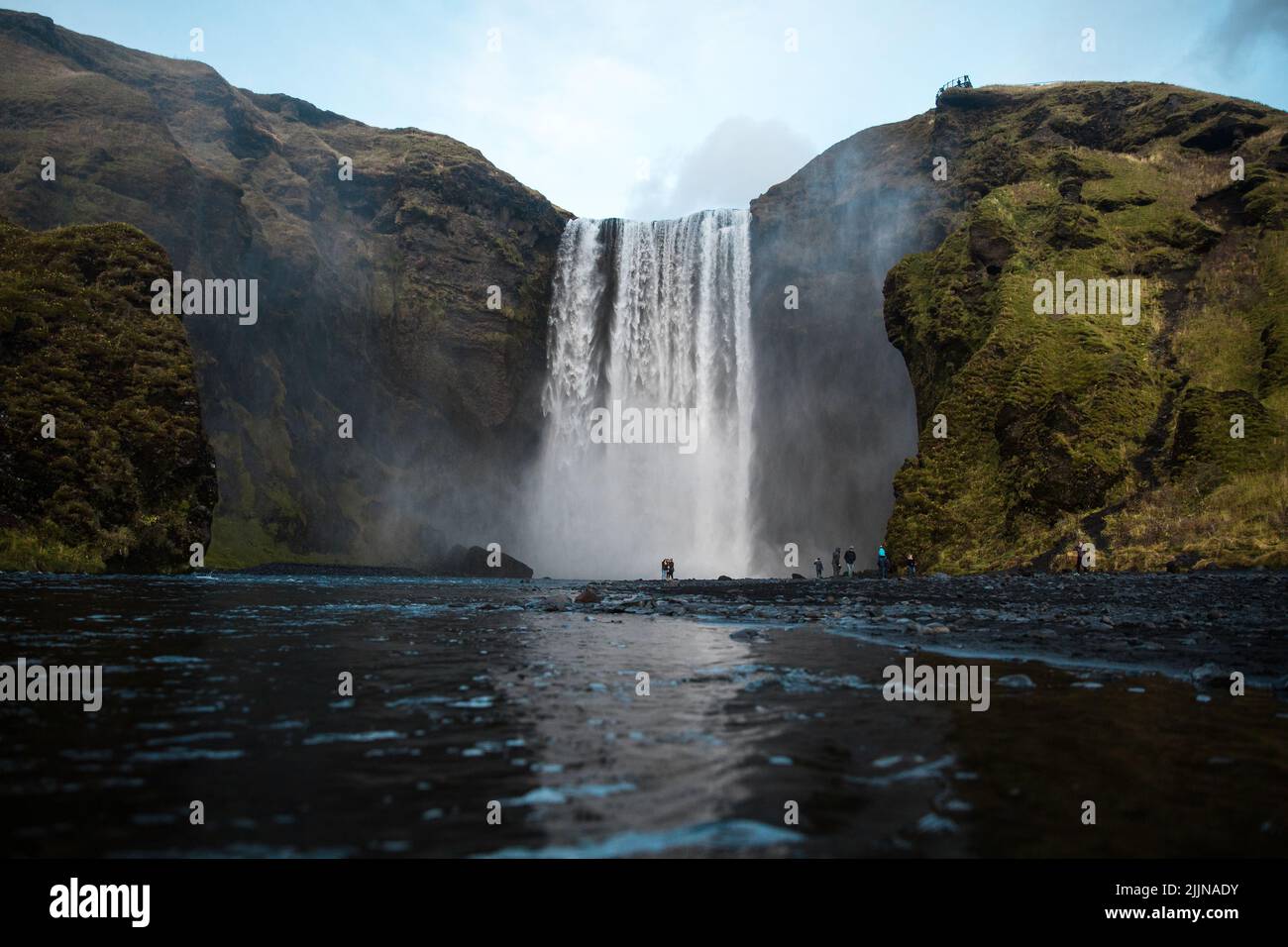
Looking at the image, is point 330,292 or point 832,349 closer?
point 832,349

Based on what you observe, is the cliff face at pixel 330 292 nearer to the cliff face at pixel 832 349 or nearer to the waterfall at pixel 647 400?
the waterfall at pixel 647 400

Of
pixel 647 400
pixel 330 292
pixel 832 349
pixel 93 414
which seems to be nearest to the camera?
pixel 93 414

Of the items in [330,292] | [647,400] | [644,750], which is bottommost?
[644,750]

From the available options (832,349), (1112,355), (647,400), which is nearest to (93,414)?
(647,400)

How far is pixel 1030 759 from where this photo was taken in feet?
15.7

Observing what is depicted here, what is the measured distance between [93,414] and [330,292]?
42.0 m

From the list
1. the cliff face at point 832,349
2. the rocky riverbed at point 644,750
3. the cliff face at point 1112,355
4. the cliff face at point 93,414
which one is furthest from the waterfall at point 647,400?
the rocky riverbed at point 644,750

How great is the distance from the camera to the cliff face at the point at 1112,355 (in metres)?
31.0

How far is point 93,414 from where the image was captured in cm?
3491

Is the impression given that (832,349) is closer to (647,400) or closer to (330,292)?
(647,400)

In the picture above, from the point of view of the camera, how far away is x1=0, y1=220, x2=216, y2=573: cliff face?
31719mm

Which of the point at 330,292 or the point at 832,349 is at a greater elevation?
the point at 330,292

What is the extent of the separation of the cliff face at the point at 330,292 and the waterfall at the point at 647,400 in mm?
5505

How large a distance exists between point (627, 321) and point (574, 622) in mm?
54357
